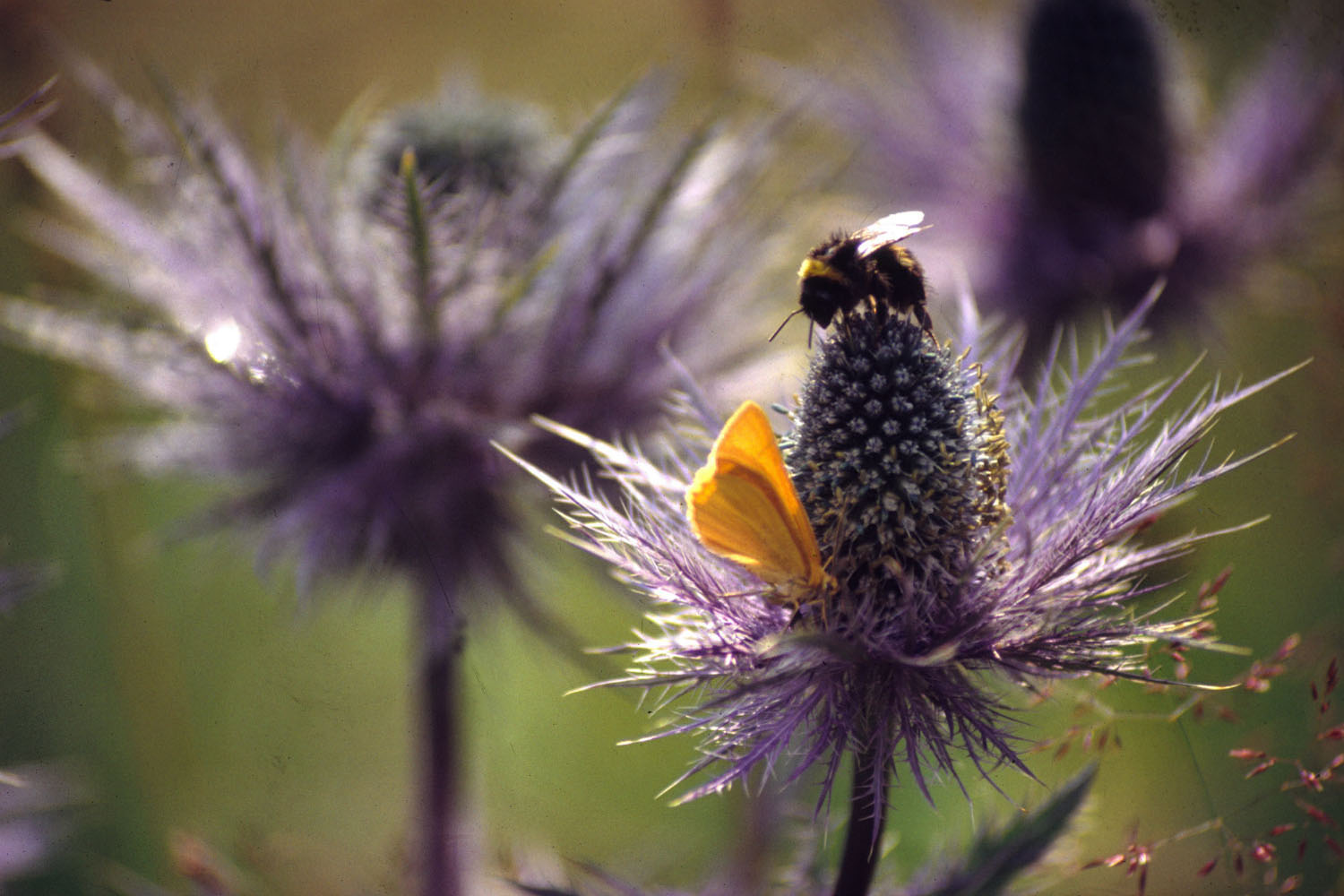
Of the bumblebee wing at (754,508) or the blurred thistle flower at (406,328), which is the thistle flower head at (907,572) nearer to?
the bumblebee wing at (754,508)

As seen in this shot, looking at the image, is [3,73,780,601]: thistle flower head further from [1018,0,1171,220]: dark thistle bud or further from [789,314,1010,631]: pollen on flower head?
[1018,0,1171,220]: dark thistle bud

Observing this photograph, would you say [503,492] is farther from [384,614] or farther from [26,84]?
[26,84]

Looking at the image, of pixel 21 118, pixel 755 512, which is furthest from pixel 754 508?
pixel 21 118

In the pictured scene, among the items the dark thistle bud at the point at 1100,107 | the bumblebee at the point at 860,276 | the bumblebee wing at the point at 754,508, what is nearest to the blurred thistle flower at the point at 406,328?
the bumblebee at the point at 860,276

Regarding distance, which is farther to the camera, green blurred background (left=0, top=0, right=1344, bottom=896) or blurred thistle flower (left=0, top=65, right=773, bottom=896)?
green blurred background (left=0, top=0, right=1344, bottom=896)

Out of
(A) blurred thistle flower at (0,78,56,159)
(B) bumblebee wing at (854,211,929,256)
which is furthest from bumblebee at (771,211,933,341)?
(A) blurred thistle flower at (0,78,56,159)

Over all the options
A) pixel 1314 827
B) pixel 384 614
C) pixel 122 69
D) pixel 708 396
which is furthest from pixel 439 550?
pixel 1314 827

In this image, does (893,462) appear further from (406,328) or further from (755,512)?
(406,328)
